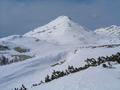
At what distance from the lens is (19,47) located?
625 feet

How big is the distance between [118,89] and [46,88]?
468cm

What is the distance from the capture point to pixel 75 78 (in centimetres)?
2128

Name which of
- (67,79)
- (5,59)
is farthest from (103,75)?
(5,59)

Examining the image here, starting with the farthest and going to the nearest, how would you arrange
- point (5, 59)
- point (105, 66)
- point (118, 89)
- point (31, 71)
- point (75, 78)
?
1. point (5, 59)
2. point (31, 71)
3. point (105, 66)
4. point (75, 78)
5. point (118, 89)

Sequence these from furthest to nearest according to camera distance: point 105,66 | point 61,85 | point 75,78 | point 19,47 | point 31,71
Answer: point 19,47 → point 31,71 → point 105,66 → point 75,78 → point 61,85

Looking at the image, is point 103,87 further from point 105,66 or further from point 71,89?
point 105,66

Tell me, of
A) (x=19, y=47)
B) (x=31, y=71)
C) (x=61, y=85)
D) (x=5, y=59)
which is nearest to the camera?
(x=61, y=85)

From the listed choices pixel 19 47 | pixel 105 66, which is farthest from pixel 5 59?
pixel 105 66

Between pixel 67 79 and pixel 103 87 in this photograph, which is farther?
pixel 67 79

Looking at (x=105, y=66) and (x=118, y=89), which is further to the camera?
(x=105, y=66)

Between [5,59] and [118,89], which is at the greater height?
[5,59]

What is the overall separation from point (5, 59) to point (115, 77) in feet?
375

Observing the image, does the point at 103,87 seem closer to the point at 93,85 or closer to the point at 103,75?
the point at 93,85

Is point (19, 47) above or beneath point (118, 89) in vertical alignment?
above
